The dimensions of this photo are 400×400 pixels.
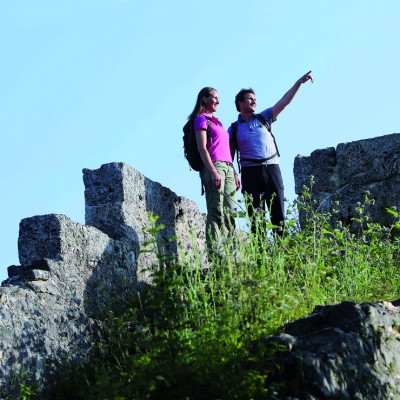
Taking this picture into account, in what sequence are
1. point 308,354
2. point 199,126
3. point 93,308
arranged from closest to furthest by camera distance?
point 308,354, point 93,308, point 199,126

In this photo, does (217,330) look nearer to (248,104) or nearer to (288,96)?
(248,104)

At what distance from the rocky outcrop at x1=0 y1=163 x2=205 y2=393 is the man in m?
0.97


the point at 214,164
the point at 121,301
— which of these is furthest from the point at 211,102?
the point at 121,301

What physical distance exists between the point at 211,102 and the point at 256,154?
73 centimetres

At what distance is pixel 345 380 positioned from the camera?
4.79 meters

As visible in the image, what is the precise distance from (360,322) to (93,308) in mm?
2549

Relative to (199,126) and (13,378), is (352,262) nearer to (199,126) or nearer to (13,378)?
(199,126)

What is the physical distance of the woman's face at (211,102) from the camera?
7.90 metres

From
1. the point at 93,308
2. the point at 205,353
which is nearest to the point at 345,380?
the point at 205,353

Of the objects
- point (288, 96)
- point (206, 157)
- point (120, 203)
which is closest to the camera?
point (206, 157)

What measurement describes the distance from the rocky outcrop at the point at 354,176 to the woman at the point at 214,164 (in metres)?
2.52

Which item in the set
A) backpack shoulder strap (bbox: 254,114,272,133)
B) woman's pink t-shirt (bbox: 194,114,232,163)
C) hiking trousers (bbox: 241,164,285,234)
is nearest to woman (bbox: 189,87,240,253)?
woman's pink t-shirt (bbox: 194,114,232,163)

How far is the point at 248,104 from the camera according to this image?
330 inches

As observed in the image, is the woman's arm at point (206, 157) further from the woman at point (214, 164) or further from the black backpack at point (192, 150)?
the black backpack at point (192, 150)
